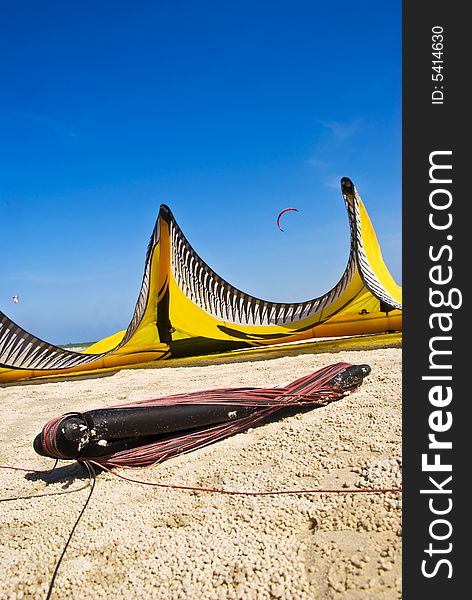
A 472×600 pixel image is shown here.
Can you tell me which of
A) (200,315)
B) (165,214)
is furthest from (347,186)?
(200,315)

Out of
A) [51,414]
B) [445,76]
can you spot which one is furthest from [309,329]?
[445,76]

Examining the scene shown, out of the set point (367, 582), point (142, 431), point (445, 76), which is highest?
point (445, 76)

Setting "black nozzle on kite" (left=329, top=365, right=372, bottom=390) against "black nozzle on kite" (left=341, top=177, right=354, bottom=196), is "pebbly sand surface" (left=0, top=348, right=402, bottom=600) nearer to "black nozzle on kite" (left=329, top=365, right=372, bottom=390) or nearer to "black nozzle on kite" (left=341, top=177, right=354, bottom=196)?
"black nozzle on kite" (left=329, top=365, right=372, bottom=390)

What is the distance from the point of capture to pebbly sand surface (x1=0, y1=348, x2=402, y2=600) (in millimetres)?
1167

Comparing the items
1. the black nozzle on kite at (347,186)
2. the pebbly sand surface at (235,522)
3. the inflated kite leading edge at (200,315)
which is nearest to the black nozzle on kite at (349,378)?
the pebbly sand surface at (235,522)

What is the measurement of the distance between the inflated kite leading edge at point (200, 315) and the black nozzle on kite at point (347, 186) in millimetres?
13

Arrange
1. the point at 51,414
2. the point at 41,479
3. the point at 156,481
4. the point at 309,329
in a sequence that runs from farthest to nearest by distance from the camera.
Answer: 1. the point at 309,329
2. the point at 51,414
3. the point at 41,479
4. the point at 156,481

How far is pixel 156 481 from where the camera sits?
6.05ft

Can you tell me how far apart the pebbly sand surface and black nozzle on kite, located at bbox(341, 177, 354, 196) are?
4.30 m

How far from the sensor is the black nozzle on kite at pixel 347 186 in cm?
624

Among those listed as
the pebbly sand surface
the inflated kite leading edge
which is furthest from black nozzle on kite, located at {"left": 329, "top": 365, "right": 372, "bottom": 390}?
the inflated kite leading edge

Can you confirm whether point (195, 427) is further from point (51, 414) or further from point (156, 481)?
point (51, 414)

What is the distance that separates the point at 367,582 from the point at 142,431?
1180 mm

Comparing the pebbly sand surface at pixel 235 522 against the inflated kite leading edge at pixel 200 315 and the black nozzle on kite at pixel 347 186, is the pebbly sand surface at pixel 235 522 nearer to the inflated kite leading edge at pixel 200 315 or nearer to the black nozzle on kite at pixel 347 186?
the inflated kite leading edge at pixel 200 315
